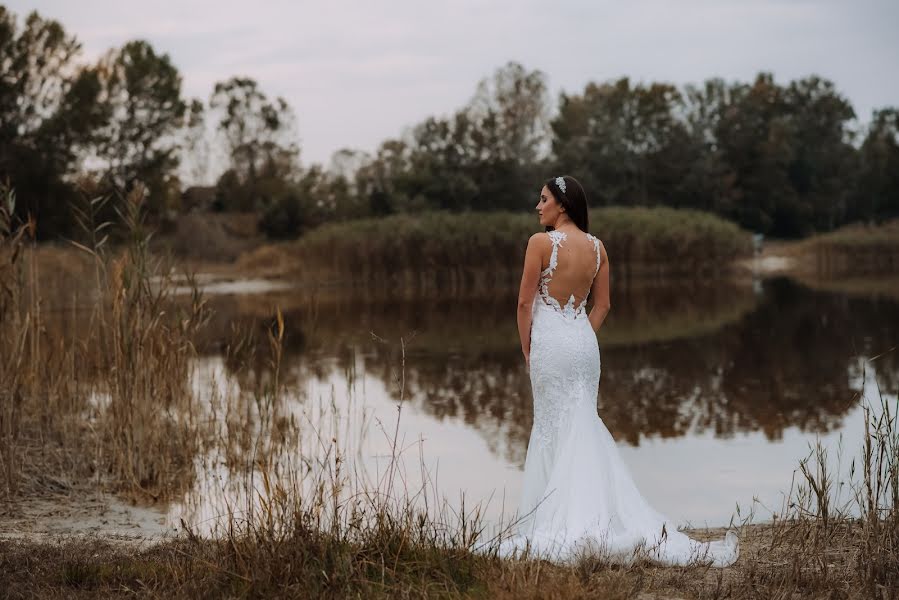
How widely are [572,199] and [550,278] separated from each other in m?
0.44

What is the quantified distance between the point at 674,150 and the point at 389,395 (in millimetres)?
43159

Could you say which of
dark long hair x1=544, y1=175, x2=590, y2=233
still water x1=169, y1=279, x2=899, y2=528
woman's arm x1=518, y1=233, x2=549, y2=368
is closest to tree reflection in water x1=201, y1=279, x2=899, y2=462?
still water x1=169, y1=279, x2=899, y2=528

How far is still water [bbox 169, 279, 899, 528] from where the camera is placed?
7562 mm

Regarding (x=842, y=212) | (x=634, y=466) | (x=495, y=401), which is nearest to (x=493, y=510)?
(x=634, y=466)

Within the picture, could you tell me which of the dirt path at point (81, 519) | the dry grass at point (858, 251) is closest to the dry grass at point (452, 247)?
the dry grass at point (858, 251)

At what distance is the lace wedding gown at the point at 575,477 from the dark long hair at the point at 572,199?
0.39ft

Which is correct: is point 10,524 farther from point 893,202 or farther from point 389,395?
point 893,202

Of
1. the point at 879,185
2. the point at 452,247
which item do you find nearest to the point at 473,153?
the point at 452,247

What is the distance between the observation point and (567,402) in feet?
18.2

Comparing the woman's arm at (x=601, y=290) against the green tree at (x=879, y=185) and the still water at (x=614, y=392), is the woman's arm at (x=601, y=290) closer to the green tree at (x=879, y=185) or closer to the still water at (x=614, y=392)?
the still water at (x=614, y=392)

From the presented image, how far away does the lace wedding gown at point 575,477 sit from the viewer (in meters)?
4.96

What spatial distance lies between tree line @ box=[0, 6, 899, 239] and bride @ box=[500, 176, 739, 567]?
29.5m

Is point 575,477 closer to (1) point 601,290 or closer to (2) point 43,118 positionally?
(1) point 601,290

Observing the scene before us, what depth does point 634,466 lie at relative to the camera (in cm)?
830
